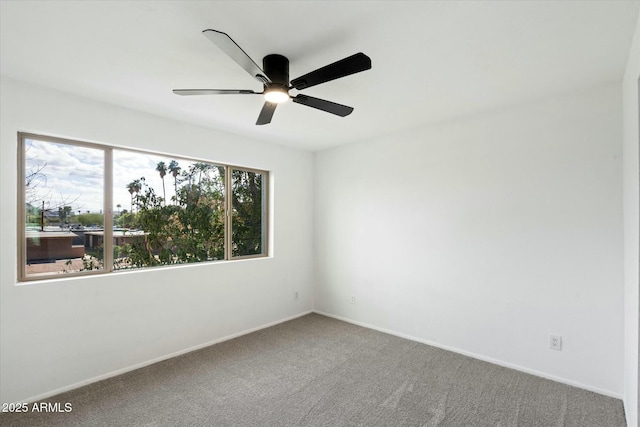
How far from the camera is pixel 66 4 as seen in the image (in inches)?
63.6

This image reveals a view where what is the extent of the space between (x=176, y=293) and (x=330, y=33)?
9.41ft

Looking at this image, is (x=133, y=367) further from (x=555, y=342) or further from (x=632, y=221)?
(x=632, y=221)

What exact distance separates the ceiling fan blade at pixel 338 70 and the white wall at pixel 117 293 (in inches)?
77.9

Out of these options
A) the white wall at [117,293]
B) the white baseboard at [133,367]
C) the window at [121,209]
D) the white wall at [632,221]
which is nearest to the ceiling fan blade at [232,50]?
the white wall at [117,293]

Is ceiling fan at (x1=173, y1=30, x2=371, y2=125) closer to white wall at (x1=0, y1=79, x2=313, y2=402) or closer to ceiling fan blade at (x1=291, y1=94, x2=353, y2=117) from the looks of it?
ceiling fan blade at (x1=291, y1=94, x2=353, y2=117)

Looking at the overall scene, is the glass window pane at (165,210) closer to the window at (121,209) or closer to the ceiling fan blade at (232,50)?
the window at (121,209)

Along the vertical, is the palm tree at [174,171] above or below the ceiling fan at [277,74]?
below

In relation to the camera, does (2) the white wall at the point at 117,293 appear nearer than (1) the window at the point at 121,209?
Yes

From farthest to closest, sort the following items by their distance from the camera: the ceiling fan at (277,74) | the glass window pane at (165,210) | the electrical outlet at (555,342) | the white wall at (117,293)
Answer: the glass window pane at (165,210) → the electrical outlet at (555,342) → the white wall at (117,293) → the ceiling fan at (277,74)

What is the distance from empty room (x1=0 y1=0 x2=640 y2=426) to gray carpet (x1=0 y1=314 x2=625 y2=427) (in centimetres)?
2

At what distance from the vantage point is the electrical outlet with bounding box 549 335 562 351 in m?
2.77

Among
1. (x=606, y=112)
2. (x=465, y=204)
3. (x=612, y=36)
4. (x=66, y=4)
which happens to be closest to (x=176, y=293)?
(x=66, y=4)

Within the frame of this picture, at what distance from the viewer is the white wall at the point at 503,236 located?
103 inches

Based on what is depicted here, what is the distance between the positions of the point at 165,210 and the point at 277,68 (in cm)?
211
